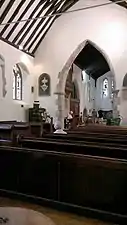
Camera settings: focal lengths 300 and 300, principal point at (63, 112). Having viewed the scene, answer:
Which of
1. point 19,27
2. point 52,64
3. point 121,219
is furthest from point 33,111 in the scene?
point 121,219

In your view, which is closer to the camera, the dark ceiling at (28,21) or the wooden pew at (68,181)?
the wooden pew at (68,181)

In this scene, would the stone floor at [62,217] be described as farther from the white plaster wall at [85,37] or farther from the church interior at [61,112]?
the white plaster wall at [85,37]

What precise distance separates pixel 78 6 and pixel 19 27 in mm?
3222

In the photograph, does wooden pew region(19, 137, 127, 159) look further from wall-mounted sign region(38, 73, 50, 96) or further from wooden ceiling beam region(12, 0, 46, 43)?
wall-mounted sign region(38, 73, 50, 96)

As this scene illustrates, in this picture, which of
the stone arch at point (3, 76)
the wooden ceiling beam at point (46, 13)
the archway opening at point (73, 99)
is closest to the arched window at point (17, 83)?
the wooden ceiling beam at point (46, 13)

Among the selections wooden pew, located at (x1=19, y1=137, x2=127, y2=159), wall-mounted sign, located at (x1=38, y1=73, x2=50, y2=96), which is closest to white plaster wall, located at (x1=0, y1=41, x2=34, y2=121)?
wall-mounted sign, located at (x1=38, y1=73, x2=50, y2=96)

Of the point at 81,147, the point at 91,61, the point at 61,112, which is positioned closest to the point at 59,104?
the point at 61,112

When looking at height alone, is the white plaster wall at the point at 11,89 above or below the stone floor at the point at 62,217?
above

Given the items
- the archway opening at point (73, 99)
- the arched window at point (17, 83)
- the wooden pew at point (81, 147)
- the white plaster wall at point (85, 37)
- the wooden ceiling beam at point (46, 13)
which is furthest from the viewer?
the archway opening at point (73, 99)

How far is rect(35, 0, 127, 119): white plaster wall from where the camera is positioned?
38.7ft

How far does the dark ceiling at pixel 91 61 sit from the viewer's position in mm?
15493

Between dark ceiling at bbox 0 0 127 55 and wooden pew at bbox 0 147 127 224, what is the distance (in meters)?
6.35

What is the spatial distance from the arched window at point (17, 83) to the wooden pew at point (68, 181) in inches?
319

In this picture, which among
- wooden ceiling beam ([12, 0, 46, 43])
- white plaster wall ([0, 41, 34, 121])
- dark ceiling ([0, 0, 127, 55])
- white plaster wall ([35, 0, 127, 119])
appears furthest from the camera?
white plaster wall ([35, 0, 127, 119])
